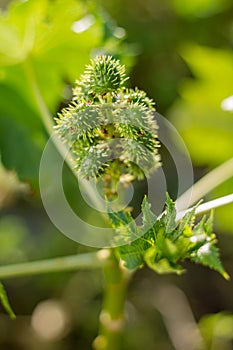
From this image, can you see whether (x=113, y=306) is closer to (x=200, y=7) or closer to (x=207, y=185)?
(x=207, y=185)

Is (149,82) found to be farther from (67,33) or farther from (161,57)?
(67,33)

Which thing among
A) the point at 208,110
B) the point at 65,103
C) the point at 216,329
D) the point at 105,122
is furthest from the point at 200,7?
the point at 105,122

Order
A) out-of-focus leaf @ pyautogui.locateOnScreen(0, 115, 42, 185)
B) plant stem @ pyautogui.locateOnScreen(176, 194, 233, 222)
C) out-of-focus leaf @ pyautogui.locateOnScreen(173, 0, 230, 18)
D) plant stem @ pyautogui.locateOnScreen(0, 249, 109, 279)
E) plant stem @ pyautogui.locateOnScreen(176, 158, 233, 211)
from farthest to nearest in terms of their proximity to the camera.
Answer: out-of-focus leaf @ pyautogui.locateOnScreen(173, 0, 230, 18)
out-of-focus leaf @ pyautogui.locateOnScreen(0, 115, 42, 185)
plant stem @ pyautogui.locateOnScreen(176, 158, 233, 211)
plant stem @ pyautogui.locateOnScreen(0, 249, 109, 279)
plant stem @ pyautogui.locateOnScreen(176, 194, 233, 222)

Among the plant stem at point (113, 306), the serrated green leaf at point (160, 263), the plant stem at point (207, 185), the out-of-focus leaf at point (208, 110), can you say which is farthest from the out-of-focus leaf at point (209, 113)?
the serrated green leaf at point (160, 263)

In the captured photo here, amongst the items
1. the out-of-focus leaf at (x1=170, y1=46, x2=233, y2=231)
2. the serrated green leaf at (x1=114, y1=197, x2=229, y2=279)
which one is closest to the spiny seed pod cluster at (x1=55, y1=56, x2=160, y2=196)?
the serrated green leaf at (x1=114, y1=197, x2=229, y2=279)

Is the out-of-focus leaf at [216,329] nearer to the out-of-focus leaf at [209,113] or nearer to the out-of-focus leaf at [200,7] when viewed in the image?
the out-of-focus leaf at [209,113]

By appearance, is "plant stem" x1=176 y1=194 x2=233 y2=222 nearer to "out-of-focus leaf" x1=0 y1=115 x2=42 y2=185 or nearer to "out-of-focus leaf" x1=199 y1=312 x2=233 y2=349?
"out-of-focus leaf" x1=0 y1=115 x2=42 y2=185
